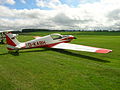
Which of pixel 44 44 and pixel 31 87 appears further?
pixel 44 44

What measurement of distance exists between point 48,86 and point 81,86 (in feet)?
4.72

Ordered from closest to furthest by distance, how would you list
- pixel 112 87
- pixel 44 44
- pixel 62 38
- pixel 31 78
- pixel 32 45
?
pixel 112 87
pixel 31 78
pixel 32 45
pixel 44 44
pixel 62 38

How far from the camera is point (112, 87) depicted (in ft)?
16.0

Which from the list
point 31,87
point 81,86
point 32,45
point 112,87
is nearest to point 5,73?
point 31,87

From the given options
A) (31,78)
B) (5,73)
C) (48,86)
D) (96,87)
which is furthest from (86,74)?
(5,73)

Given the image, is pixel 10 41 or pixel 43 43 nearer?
pixel 10 41

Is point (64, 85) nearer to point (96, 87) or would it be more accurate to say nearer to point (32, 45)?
point (96, 87)

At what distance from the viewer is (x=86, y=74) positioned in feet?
20.7

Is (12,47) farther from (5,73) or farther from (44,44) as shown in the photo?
(5,73)

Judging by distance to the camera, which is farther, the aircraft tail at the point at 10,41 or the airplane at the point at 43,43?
the airplane at the point at 43,43

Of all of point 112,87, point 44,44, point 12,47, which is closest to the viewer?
point 112,87

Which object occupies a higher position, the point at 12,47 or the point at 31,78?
the point at 12,47

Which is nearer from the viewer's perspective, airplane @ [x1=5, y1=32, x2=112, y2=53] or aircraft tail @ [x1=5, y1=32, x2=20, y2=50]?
aircraft tail @ [x1=5, y1=32, x2=20, y2=50]

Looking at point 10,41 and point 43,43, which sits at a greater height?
point 10,41
